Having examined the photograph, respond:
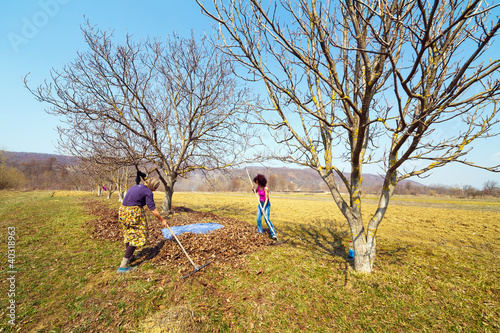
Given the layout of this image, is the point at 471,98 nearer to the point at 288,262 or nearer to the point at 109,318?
the point at 288,262

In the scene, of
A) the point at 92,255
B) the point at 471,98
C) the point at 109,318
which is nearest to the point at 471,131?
the point at 471,98

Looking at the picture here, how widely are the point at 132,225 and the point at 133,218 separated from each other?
172 mm

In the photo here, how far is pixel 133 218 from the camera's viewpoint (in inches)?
172

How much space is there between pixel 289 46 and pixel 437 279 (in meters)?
5.57

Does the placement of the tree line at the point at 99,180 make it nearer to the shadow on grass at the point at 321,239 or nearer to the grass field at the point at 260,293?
the shadow on grass at the point at 321,239

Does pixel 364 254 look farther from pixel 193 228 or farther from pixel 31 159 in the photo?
pixel 31 159

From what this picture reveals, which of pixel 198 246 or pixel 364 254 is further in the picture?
pixel 198 246

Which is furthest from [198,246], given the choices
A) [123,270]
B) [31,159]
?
[31,159]

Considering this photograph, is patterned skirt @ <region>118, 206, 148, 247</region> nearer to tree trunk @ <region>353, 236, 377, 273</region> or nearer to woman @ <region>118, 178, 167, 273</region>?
woman @ <region>118, 178, 167, 273</region>

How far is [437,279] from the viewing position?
4145 millimetres

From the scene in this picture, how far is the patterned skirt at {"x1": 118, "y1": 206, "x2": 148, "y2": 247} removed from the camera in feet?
14.2

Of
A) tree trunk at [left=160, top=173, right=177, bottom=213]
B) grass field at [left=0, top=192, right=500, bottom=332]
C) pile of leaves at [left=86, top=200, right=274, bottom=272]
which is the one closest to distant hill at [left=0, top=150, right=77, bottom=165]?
tree trunk at [left=160, top=173, right=177, bottom=213]

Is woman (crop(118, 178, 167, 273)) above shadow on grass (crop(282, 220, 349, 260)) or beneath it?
above

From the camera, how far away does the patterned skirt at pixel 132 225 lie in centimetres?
434
